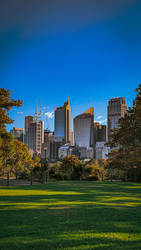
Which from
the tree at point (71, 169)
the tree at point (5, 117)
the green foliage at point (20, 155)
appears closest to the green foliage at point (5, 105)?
the tree at point (5, 117)

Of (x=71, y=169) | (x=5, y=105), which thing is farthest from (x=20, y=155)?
(x=71, y=169)

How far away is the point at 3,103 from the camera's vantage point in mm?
18047

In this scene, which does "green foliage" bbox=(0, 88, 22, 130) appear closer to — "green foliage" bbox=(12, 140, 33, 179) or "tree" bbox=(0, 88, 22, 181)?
"tree" bbox=(0, 88, 22, 181)

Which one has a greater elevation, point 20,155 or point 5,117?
point 5,117

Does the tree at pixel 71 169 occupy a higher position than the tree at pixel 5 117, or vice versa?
the tree at pixel 5 117

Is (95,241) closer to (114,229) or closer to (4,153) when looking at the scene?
(114,229)

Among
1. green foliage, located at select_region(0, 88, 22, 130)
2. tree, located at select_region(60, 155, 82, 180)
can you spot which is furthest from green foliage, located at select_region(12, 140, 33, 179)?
tree, located at select_region(60, 155, 82, 180)

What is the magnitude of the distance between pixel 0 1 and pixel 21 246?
25.7 m

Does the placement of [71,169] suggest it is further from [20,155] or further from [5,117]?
[5,117]

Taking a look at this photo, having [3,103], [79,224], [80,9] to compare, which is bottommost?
[79,224]

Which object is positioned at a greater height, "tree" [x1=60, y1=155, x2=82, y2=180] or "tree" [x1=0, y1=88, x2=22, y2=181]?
"tree" [x1=0, y1=88, x2=22, y2=181]

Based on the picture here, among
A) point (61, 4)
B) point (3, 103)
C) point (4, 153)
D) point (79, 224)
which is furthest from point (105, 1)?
point (79, 224)

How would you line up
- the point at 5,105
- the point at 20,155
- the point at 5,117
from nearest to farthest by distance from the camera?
the point at 5,117
the point at 5,105
the point at 20,155

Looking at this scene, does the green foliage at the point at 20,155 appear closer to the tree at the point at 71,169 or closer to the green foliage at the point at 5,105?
the green foliage at the point at 5,105
